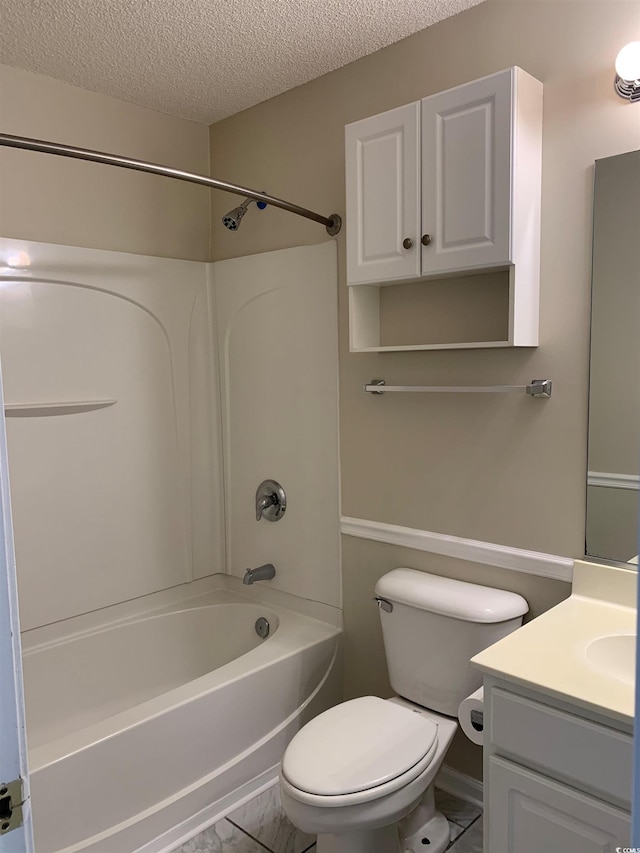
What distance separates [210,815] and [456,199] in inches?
82.2

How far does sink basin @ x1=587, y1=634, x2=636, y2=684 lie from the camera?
1.61m

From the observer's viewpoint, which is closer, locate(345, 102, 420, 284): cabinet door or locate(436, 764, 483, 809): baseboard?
locate(345, 102, 420, 284): cabinet door

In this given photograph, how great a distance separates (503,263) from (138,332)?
60.8 inches

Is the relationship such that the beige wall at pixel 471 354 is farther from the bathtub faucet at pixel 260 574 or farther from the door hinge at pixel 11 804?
the door hinge at pixel 11 804

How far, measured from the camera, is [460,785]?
229 cm

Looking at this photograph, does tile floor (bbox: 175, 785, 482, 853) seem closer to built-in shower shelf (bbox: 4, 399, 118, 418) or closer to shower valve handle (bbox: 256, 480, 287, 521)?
shower valve handle (bbox: 256, 480, 287, 521)

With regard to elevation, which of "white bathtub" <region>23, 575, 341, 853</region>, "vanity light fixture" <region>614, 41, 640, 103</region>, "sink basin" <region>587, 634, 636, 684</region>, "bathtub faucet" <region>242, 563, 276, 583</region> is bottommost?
"white bathtub" <region>23, 575, 341, 853</region>

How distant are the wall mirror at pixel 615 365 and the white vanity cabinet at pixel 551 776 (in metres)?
0.57

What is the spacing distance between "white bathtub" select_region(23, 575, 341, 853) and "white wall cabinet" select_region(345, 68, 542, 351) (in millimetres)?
1212

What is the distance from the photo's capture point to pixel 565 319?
193 centimetres

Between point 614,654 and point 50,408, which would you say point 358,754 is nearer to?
point 614,654

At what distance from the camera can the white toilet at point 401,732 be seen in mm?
1700

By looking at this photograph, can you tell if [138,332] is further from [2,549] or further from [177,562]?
[2,549]

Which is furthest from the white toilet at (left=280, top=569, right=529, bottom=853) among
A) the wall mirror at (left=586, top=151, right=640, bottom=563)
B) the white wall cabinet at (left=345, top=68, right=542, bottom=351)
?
the white wall cabinet at (left=345, top=68, right=542, bottom=351)
